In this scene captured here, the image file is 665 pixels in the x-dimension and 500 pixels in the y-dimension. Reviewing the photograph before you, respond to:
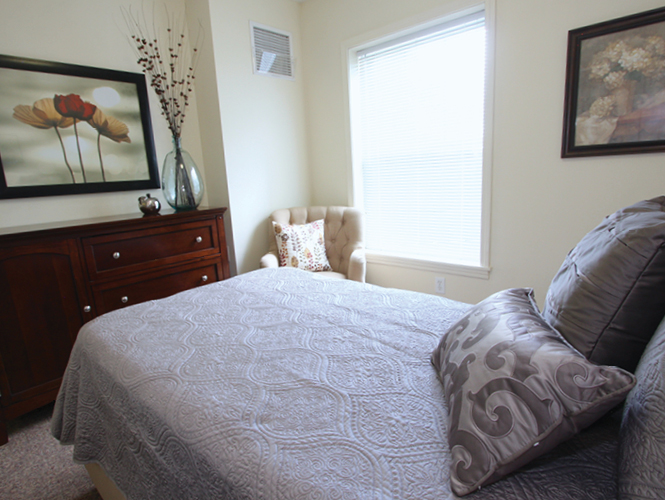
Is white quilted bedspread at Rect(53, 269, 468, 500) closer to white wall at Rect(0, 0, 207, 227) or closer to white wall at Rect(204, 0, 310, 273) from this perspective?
white wall at Rect(0, 0, 207, 227)

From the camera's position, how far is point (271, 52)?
3.21 meters

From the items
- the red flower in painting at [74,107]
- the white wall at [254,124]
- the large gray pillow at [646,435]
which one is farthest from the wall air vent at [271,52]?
the large gray pillow at [646,435]

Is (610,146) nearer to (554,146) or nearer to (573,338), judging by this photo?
(554,146)

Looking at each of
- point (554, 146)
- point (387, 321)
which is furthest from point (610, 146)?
point (387, 321)

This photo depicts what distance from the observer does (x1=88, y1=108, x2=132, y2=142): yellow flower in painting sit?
8.35ft

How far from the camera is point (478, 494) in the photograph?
0.66 m

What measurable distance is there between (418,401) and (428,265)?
7.06ft

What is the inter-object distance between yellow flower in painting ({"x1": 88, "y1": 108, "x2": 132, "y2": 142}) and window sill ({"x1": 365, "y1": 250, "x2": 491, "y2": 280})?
2142mm

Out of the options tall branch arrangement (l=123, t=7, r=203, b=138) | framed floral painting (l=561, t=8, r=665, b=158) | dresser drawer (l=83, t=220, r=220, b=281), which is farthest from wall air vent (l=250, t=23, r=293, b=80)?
framed floral painting (l=561, t=8, r=665, b=158)

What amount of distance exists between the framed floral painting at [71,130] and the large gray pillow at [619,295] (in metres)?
2.84

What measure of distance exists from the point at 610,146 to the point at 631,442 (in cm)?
200

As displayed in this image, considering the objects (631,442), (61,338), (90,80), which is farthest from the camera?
(90,80)

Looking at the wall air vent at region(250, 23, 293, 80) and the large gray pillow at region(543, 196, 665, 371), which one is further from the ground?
the wall air vent at region(250, 23, 293, 80)

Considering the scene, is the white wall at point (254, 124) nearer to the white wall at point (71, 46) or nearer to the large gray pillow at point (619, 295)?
the white wall at point (71, 46)
